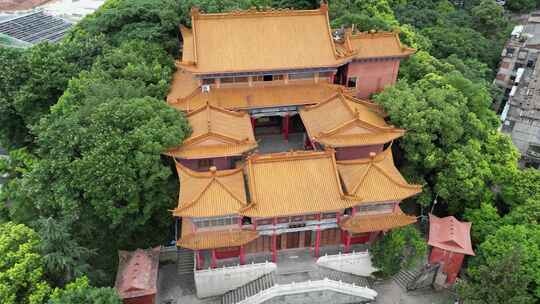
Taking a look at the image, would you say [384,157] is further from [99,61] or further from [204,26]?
[99,61]

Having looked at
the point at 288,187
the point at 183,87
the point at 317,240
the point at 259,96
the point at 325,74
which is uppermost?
the point at 325,74

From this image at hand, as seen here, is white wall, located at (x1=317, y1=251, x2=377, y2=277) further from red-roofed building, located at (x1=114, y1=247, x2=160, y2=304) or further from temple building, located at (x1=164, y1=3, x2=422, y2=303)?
red-roofed building, located at (x1=114, y1=247, x2=160, y2=304)

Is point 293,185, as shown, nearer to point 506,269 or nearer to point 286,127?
point 286,127

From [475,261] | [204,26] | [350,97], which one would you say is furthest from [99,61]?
[475,261]

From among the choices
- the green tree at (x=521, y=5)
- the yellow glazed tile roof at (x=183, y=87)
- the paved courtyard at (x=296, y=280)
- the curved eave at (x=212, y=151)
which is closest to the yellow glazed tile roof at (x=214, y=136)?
the curved eave at (x=212, y=151)

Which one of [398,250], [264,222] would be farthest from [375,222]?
[264,222]

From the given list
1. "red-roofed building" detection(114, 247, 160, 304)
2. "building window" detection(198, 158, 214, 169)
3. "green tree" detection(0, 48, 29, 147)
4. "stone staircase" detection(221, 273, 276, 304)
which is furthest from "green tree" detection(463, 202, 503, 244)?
"green tree" detection(0, 48, 29, 147)

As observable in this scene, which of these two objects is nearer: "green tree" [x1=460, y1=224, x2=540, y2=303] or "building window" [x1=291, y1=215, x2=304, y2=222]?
"green tree" [x1=460, y1=224, x2=540, y2=303]
